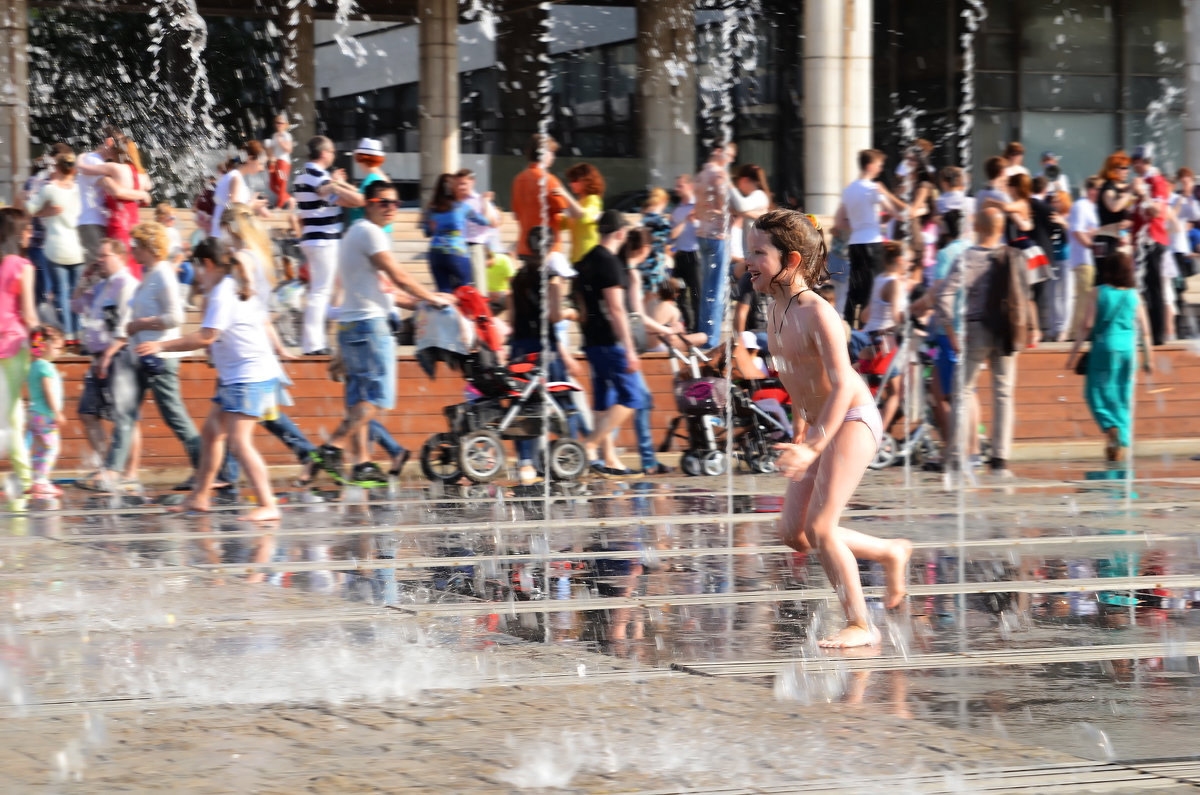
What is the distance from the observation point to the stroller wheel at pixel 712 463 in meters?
14.6

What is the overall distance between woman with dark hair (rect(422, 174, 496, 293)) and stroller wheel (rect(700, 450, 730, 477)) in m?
2.45

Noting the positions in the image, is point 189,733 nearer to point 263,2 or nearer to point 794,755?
point 794,755

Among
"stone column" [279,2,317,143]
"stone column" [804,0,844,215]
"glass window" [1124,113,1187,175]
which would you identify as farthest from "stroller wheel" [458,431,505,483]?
"glass window" [1124,113,1187,175]

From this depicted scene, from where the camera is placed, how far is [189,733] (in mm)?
5406

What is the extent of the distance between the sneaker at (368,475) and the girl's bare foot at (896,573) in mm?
6844

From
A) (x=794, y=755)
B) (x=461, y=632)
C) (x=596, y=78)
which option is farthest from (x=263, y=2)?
(x=794, y=755)

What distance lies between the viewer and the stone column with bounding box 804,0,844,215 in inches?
936

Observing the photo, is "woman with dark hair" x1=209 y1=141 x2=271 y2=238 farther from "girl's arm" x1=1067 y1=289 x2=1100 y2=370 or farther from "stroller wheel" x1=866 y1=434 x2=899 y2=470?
"girl's arm" x1=1067 y1=289 x2=1100 y2=370

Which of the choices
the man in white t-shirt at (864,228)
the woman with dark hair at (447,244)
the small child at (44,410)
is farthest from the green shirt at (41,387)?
the man in white t-shirt at (864,228)

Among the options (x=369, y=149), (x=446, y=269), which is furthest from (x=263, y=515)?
(x=369, y=149)

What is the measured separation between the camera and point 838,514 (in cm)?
692

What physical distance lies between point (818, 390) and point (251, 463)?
5.09 m

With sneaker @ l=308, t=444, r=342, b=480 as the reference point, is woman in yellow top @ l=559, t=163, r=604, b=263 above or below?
above

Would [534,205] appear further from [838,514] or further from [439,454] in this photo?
[838,514]
